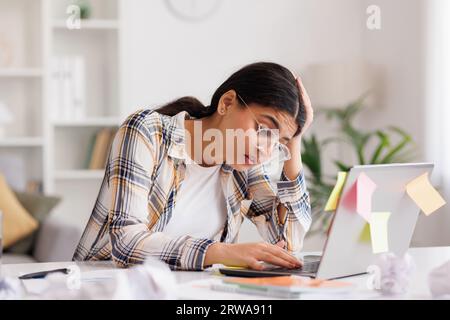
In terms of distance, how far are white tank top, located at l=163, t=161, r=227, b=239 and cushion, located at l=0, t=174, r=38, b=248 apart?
6.35 ft

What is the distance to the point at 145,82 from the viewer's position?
14.0 feet

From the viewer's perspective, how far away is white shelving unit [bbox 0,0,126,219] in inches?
162

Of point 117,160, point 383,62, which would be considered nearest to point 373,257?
point 117,160

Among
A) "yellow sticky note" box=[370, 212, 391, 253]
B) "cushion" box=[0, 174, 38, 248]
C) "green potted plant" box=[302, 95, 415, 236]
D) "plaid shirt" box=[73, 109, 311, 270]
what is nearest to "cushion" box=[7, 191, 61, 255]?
"cushion" box=[0, 174, 38, 248]

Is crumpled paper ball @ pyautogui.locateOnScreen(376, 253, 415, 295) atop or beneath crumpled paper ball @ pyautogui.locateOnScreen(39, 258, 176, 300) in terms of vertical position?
beneath

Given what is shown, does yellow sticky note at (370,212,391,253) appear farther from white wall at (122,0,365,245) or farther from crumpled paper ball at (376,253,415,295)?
white wall at (122,0,365,245)

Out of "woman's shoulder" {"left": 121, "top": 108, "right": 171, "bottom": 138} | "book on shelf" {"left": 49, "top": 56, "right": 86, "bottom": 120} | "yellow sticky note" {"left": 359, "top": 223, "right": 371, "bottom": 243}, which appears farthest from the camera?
"book on shelf" {"left": 49, "top": 56, "right": 86, "bottom": 120}

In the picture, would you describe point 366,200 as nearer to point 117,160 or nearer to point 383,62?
point 117,160

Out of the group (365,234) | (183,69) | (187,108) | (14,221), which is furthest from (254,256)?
(183,69)

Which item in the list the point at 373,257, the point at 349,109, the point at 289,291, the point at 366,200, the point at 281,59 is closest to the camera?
the point at 289,291

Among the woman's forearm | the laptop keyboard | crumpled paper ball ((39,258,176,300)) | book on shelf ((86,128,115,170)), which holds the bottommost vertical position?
book on shelf ((86,128,115,170))

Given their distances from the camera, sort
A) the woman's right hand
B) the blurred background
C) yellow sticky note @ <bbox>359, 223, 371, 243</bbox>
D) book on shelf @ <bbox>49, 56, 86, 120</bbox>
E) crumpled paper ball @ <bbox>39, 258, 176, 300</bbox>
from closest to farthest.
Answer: crumpled paper ball @ <bbox>39, 258, 176, 300</bbox> < yellow sticky note @ <bbox>359, 223, 371, 243</bbox> < the woman's right hand < the blurred background < book on shelf @ <bbox>49, 56, 86, 120</bbox>

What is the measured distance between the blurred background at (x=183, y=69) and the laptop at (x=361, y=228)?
8.17 feet

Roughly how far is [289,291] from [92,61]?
11.1ft
